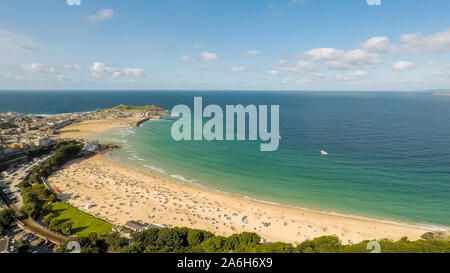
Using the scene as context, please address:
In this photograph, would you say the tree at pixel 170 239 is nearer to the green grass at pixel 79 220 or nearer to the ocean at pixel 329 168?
the green grass at pixel 79 220

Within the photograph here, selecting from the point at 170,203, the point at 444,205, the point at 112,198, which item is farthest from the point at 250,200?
the point at 444,205

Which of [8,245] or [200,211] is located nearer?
[8,245]

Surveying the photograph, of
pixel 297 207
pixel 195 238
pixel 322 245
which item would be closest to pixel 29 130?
pixel 195 238

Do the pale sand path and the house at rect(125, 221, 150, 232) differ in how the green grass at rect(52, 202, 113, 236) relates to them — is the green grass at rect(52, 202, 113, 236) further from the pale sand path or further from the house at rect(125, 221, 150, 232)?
the pale sand path

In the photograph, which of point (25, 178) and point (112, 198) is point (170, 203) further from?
point (25, 178)

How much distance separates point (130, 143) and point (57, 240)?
47032mm

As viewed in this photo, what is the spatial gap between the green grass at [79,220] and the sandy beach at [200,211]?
1.16 metres

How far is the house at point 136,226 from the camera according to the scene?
27.5 m

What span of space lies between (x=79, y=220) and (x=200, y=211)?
17.0 meters

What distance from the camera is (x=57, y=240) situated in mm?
24781

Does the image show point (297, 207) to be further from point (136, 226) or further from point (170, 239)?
point (136, 226)

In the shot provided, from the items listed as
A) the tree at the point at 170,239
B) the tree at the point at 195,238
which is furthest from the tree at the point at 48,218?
the tree at the point at 195,238

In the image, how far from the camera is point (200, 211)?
1339 inches

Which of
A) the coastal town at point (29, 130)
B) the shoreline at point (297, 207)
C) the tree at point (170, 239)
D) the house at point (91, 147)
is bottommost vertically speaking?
the shoreline at point (297, 207)
